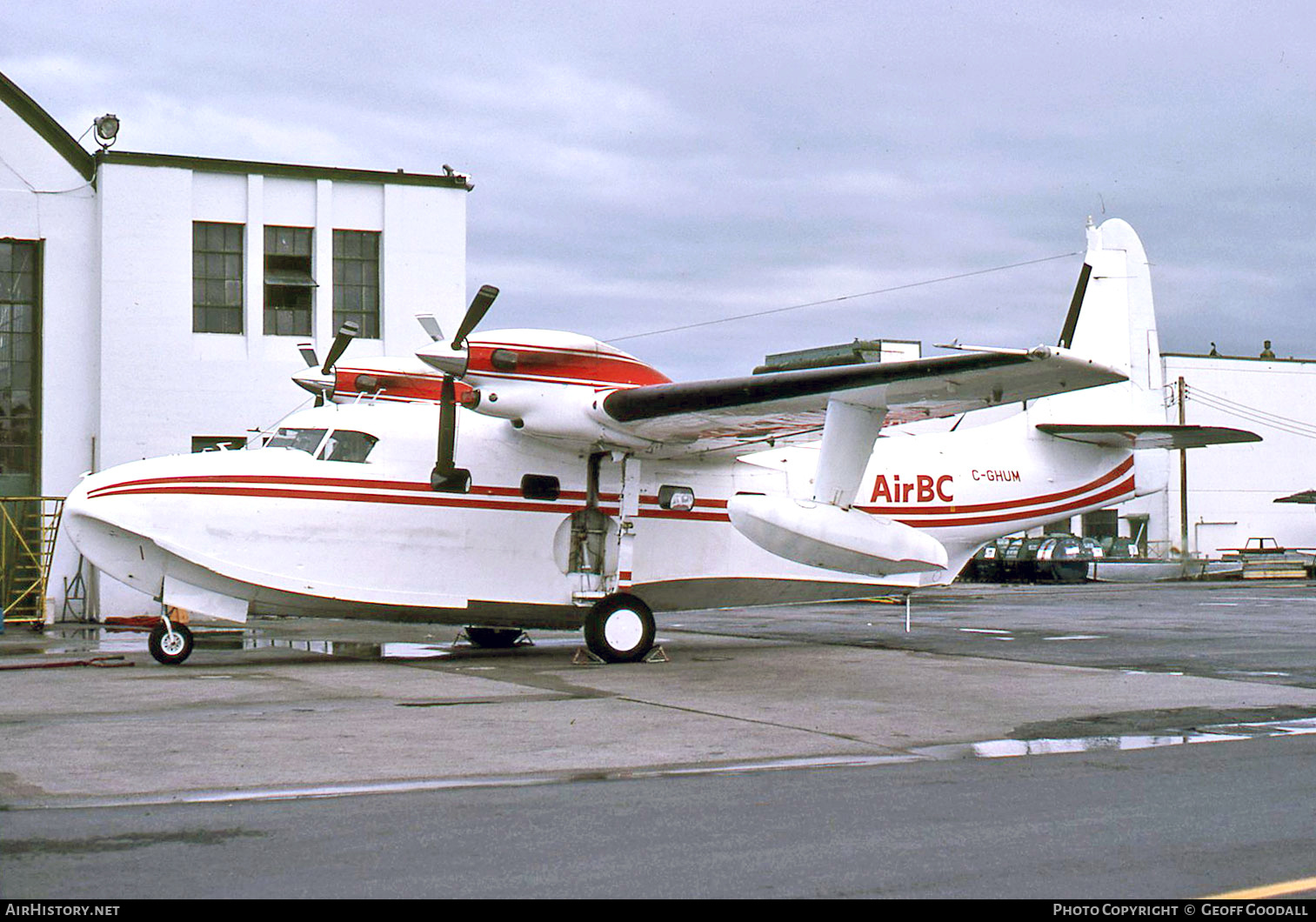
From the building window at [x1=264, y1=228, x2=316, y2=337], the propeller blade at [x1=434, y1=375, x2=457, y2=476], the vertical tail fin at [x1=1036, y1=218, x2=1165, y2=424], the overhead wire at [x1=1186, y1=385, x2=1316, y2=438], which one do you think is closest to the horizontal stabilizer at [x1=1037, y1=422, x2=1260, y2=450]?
the vertical tail fin at [x1=1036, y1=218, x2=1165, y2=424]

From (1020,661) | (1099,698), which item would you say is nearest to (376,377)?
(1020,661)

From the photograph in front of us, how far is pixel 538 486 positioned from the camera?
674 inches

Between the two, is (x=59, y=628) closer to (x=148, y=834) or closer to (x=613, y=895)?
(x=148, y=834)

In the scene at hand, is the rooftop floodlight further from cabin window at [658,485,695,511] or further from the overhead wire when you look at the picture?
the overhead wire

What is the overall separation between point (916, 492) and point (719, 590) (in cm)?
323

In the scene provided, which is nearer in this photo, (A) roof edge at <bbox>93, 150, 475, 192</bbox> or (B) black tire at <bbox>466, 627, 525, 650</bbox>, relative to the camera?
(B) black tire at <bbox>466, 627, 525, 650</bbox>

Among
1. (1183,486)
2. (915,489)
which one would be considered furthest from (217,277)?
(1183,486)

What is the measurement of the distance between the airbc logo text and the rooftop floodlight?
18840mm

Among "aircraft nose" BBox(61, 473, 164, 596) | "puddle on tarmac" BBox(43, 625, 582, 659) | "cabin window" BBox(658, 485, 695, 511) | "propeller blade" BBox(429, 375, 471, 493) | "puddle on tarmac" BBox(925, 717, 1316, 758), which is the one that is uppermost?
"propeller blade" BBox(429, 375, 471, 493)

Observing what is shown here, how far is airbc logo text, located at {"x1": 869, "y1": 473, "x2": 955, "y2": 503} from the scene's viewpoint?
19031 millimetres

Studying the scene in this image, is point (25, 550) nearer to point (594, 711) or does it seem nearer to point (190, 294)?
point (190, 294)

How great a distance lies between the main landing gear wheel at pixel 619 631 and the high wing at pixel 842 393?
6.99ft

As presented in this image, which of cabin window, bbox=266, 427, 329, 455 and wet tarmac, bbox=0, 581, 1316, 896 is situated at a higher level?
cabin window, bbox=266, 427, 329, 455

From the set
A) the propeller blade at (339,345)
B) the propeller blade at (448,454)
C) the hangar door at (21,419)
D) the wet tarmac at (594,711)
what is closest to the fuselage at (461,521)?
the propeller blade at (448,454)
